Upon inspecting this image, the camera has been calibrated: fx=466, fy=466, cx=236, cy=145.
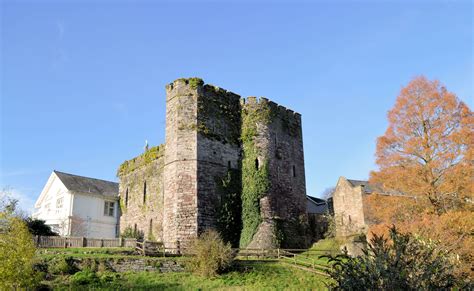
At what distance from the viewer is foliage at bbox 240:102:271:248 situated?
2748cm

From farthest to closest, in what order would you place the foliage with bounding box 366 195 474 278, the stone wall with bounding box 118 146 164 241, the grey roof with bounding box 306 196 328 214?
the grey roof with bounding box 306 196 328 214
the stone wall with bounding box 118 146 164 241
the foliage with bounding box 366 195 474 278

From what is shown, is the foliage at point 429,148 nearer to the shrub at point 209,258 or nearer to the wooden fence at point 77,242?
the shrub at point 209,258

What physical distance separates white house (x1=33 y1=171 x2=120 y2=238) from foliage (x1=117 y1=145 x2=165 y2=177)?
10.6 ft

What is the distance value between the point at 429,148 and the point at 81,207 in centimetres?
2760

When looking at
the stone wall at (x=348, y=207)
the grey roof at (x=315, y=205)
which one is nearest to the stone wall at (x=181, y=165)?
the stone wall at (x=348, y=207)

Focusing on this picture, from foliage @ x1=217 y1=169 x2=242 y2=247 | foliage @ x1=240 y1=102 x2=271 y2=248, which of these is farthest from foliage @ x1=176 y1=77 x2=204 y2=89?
foliage @ x1=217 y1=169 x2=242 y2=247

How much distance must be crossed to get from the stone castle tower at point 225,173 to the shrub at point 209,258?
3.74m

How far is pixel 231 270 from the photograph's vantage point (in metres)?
21.7

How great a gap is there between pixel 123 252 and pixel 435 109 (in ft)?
53.1

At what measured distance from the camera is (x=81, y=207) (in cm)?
3722

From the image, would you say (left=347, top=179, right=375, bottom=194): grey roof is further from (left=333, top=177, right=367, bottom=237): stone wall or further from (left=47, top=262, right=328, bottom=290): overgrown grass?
(left=47, top=262, right=328, bottom=290): overgrown grass

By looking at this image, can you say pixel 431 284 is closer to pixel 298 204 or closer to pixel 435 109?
pixel 435 109

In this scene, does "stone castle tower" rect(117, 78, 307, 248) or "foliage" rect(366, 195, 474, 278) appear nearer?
"foliage" rect(366, 195, 474, 278)

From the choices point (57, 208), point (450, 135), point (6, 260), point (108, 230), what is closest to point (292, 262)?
point (450, 135)
